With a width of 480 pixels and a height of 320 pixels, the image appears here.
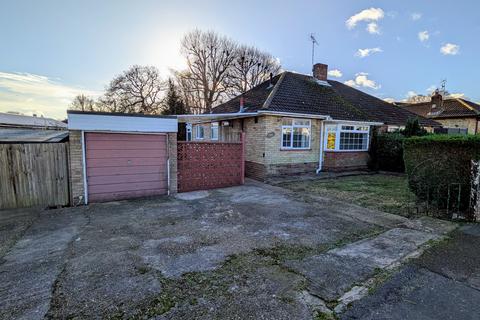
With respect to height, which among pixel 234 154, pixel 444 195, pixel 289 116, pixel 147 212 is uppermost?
pixel 289 116

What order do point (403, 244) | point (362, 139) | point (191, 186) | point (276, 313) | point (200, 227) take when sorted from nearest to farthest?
point (276, 313) < point (403, 244) < point (200, 227) < point (191, 186) < point (362, 139)

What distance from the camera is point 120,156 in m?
7.00

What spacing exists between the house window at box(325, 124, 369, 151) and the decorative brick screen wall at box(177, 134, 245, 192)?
19.0 feet

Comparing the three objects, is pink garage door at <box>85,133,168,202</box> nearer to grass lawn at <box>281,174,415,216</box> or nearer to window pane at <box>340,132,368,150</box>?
grass lawn at <box>281,174,415,216</box>

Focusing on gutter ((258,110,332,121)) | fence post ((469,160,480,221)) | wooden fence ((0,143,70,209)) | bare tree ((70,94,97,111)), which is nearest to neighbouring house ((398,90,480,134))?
gutter ((258,110,332,121))

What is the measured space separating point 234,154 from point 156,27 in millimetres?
6726

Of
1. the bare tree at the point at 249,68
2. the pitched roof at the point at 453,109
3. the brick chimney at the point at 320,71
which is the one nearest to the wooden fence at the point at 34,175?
the brick chimney at the point at 320,71

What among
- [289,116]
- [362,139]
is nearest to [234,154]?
[289,116]

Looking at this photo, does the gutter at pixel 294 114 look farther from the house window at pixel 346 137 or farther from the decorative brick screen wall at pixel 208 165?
the decorative brick screen wall at pixel 208 165

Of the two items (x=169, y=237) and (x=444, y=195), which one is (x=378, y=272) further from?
(x=444, y=195)

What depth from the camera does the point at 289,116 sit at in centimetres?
1112

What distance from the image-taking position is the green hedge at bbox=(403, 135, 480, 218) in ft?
18.1

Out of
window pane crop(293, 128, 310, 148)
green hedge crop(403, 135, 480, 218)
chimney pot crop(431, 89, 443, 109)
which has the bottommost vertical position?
green hedge crop(403, 135, 480, 218)

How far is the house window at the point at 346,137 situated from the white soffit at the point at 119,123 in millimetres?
8501
